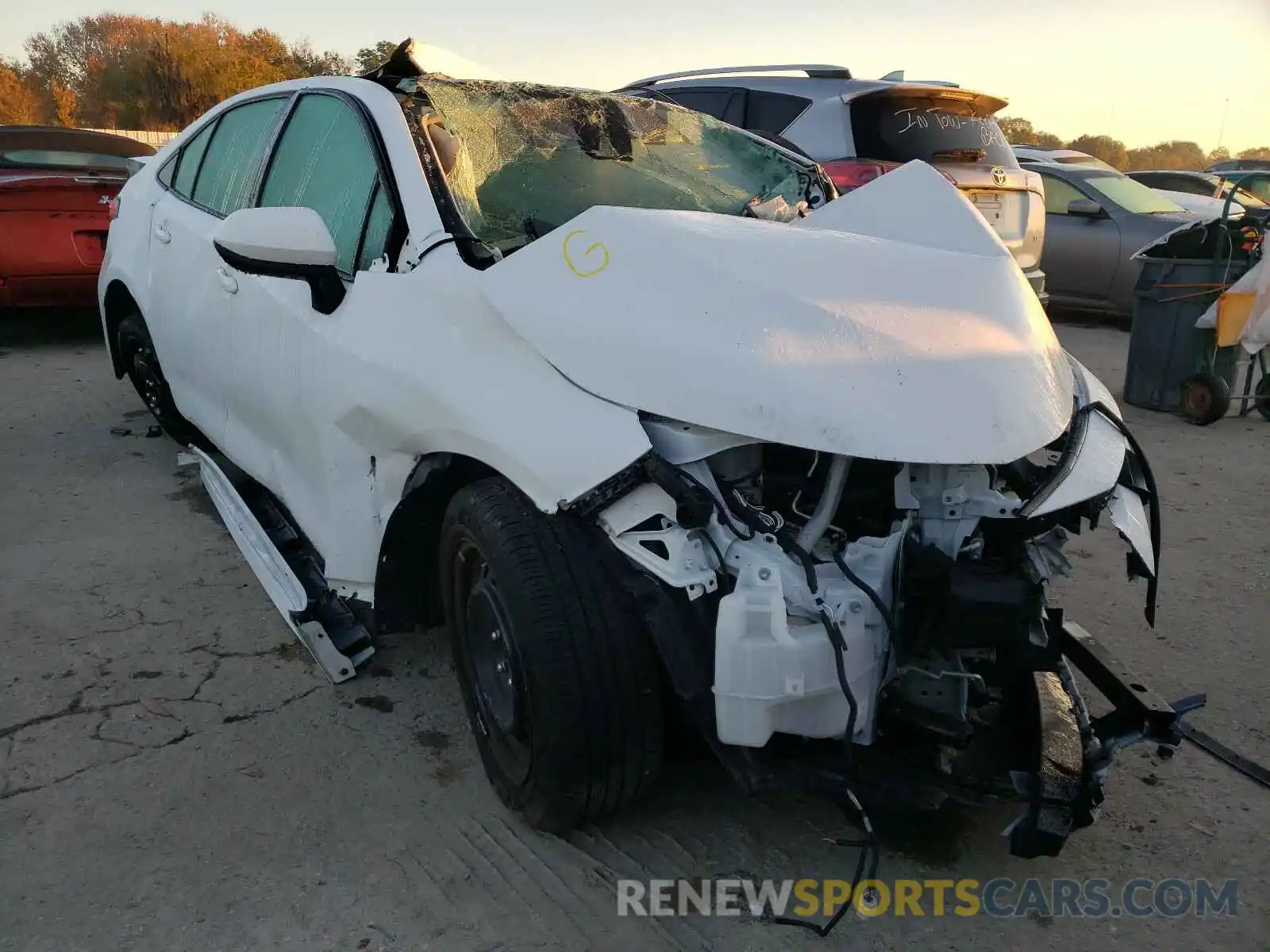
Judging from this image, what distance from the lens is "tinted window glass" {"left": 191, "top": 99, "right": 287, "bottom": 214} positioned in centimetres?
359

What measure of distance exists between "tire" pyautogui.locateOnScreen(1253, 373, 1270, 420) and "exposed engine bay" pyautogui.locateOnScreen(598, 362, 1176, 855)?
4.77m

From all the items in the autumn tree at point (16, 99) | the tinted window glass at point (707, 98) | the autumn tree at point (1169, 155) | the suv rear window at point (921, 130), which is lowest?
the autumn tree at point (1169, 155)

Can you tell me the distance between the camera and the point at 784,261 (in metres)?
2.26

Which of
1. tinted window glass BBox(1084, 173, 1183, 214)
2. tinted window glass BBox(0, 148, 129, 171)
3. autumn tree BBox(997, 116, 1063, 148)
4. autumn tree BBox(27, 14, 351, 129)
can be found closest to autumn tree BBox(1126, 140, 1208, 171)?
autumn tree BBox(997, 116, 1063, 148)

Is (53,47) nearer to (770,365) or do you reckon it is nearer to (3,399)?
(3,399)

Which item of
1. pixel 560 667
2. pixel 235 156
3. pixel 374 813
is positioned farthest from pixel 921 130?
pixel 374 813

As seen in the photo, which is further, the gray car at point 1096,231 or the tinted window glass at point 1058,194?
the tinted window glass at point 1058,194

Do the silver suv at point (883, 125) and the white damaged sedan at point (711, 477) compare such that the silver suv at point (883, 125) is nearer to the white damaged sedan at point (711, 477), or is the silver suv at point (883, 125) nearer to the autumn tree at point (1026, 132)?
the white damaged sedan at point (711, 477)

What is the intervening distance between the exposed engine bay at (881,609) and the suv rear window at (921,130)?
478 centimetres

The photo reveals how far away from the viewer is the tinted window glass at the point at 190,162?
413 centimetres

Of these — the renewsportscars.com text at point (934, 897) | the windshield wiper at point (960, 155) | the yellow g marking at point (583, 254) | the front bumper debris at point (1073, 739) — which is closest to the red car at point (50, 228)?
the windshield wiper at point (960, 155)

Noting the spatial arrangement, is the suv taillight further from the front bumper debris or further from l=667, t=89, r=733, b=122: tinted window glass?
the front bumper debris

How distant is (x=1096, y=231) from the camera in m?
9.10

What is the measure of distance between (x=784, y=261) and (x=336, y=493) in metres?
1.44
